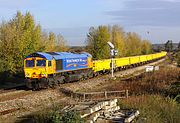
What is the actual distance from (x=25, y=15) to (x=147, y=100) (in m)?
30.3

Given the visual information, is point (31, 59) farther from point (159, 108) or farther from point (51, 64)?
point (159, 108)

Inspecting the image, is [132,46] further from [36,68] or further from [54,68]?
[36,68]

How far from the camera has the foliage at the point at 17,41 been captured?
120 feet

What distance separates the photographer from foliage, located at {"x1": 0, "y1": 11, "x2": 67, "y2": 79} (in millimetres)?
36625

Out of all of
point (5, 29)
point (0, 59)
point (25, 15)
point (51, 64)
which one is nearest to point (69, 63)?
point (51, 64)

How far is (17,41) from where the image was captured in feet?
122

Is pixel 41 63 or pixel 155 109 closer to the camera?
pixel 155 109

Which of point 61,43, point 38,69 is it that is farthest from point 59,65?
point 61,43

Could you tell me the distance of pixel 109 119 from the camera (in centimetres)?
1295

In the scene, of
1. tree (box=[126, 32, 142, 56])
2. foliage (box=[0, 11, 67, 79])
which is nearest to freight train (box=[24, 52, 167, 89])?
foliage (box=[0, 11, 67, 79])

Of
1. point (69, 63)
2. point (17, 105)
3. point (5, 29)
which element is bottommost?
point (17, 105)

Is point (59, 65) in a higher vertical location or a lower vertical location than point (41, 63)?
lower

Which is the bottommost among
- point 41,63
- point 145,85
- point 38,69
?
point 145,85

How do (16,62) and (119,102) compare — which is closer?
(119,102)
